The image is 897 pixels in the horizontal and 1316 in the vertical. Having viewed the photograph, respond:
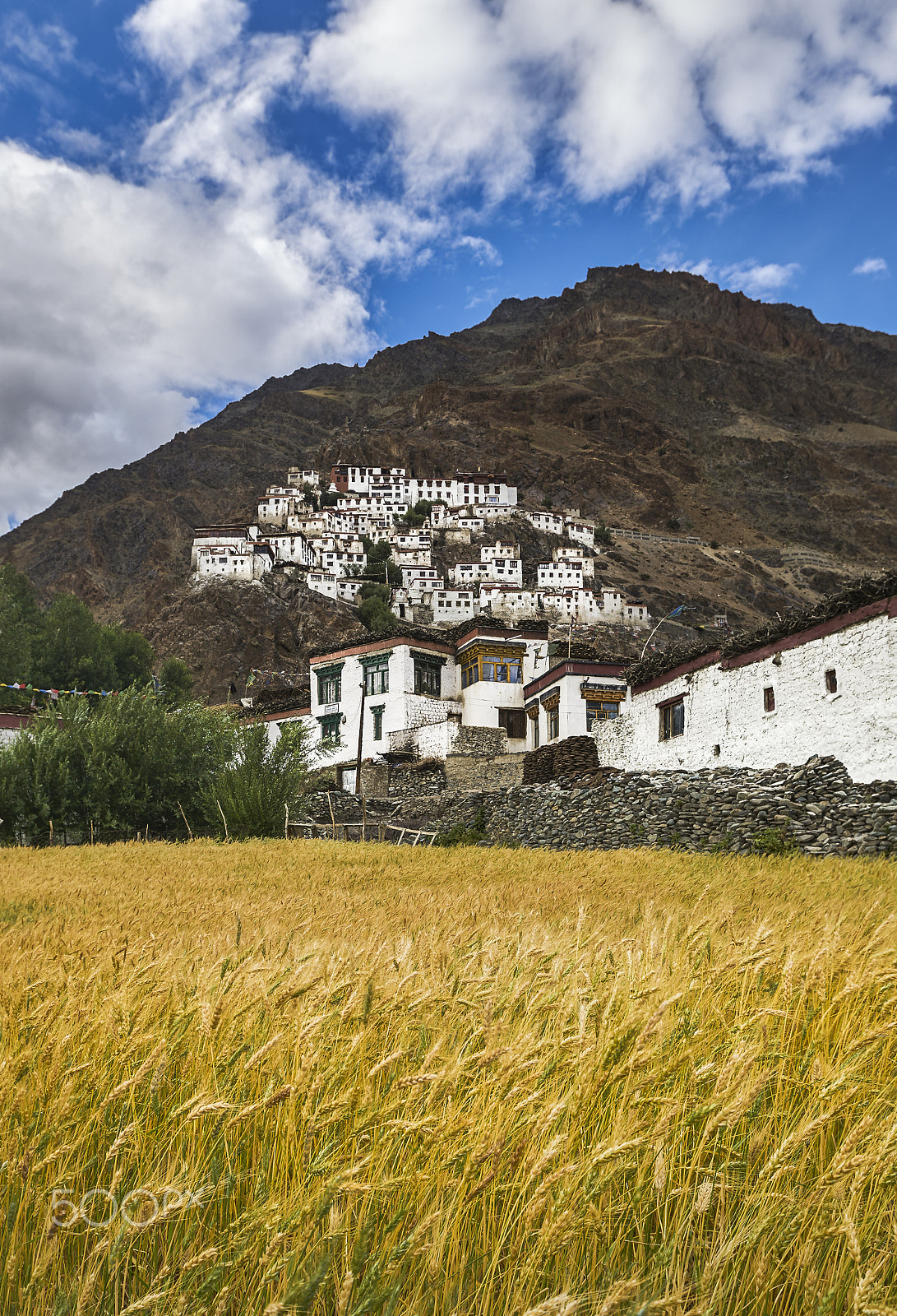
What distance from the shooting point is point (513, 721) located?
3972cm

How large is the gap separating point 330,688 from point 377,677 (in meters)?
3.76

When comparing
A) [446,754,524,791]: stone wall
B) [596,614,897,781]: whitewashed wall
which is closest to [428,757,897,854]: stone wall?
[596,614,897,781]: whitewashed wall

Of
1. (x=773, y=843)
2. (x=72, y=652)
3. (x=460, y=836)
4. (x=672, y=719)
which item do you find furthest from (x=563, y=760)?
(x=72, y=652)

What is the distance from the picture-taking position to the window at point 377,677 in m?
40.6

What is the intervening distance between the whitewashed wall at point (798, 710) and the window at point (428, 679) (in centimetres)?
1615

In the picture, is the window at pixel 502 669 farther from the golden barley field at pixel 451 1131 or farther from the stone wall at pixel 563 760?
the golden barley field at pixel 451 1131

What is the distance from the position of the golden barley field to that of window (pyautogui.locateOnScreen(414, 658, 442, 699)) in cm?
3580

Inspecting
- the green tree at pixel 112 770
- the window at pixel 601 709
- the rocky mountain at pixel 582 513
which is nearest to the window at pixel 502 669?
the window at pixel 601 709

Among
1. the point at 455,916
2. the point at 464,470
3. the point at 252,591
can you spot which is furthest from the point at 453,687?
the point at 464,470

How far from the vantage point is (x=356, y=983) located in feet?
10.8

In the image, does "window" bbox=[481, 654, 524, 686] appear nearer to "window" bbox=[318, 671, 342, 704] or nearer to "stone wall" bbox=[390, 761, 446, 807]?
"stone wall" bbox=[390, 761, 446, 807]

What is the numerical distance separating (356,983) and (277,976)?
52 cm

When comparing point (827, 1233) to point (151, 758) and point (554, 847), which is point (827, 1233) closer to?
point (554, 847)

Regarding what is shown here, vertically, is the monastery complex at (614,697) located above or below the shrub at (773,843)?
above
